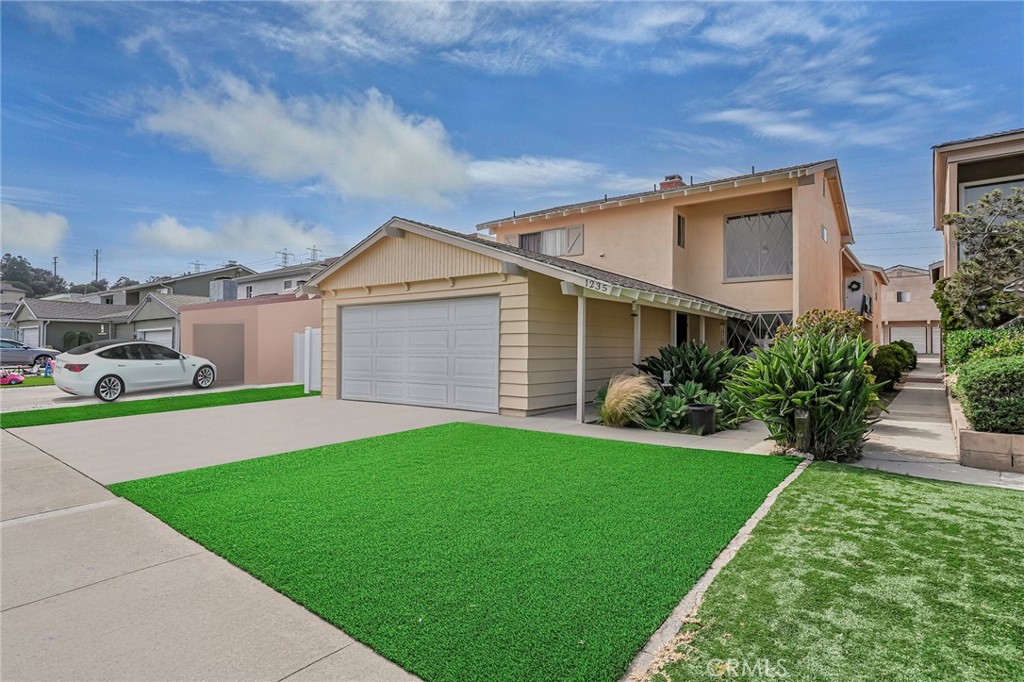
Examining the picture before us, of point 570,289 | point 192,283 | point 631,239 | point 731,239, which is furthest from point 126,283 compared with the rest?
point 570,289

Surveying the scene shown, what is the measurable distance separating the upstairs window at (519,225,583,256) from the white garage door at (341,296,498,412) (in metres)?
6.24

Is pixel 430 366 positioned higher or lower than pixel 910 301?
lower

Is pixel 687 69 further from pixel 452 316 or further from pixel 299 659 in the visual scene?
pixel 299 659

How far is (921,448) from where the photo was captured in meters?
7.27

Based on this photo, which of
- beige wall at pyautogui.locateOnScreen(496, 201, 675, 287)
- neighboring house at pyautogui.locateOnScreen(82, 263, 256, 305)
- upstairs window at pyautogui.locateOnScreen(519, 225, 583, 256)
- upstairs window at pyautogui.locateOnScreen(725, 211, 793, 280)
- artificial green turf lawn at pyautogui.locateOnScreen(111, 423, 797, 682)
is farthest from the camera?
neighboring house at pyautogui.locateOnScreen(82, 263, 256, 305)

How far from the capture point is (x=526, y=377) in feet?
33.4

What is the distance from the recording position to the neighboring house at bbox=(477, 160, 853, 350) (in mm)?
13906

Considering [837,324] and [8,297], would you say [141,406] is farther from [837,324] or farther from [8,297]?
[8,297]

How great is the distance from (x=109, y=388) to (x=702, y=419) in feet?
47.7

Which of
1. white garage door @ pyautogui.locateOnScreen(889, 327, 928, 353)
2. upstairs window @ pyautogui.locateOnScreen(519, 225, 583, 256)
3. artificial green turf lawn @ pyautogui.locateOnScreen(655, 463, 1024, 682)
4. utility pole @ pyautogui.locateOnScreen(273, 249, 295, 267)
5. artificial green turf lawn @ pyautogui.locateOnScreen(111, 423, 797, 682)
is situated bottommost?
artificial green turf lawn @ pyautogui.locateOnScreen(111, 423, 797, 682)

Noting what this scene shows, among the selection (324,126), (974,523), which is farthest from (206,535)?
(324,126)

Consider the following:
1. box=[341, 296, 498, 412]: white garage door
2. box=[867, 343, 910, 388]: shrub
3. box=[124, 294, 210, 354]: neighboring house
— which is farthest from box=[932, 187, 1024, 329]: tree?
box=[124, 294, 210, 354]: neighboring house

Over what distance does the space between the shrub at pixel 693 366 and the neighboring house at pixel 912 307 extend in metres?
36.6

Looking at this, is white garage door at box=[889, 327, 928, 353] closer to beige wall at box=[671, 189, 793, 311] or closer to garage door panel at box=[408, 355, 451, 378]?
beige wall at box=[671, 189, 793, 311]
